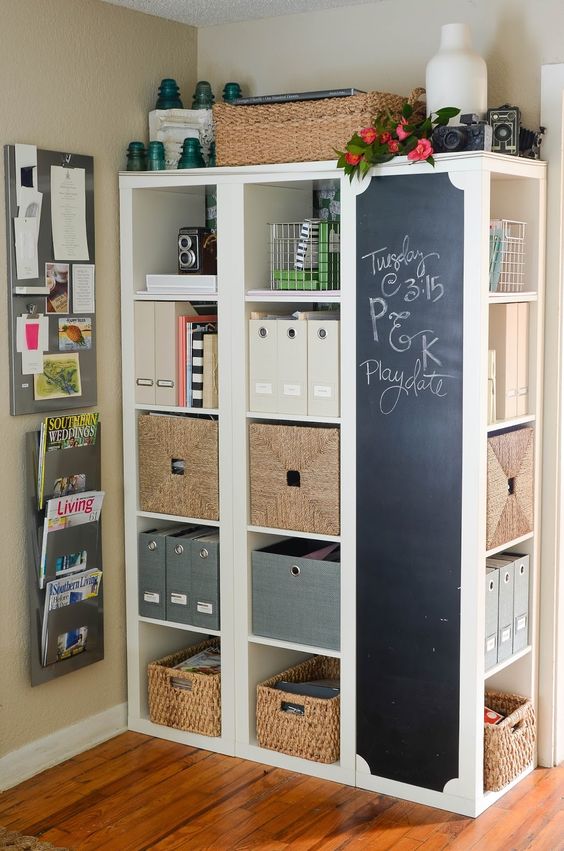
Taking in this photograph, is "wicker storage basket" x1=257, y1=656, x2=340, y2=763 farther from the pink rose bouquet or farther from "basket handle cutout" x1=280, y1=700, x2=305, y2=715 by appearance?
the pink rose bouquet

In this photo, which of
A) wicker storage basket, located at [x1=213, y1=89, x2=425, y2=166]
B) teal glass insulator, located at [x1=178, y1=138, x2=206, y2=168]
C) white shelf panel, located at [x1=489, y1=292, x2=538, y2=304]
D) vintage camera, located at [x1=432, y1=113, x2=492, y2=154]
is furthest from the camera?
teal glass insulator, located at [x1=178, y1=138, x2=206, y2=168]

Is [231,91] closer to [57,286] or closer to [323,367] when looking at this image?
[57,286]

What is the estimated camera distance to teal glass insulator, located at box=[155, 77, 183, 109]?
152 inches

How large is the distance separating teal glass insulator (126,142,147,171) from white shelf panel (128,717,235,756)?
6.51 feet

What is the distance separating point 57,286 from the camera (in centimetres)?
360

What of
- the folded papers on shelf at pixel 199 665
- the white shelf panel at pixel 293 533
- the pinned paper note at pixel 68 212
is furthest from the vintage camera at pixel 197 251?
the folded papers on shelf at pixel 199 665

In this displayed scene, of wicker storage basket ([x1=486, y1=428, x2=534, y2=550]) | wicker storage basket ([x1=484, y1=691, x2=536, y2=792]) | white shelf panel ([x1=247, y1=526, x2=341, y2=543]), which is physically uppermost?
wicker storage basket ([x1=486, y1=428, x2=534, y2=550])

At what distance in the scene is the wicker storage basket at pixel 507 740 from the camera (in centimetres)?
340

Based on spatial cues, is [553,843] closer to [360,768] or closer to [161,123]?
[360,768]

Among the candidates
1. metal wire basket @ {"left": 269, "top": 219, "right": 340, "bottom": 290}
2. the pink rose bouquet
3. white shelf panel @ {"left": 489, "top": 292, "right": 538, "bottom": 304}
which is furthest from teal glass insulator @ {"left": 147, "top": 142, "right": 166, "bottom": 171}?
white shelf panel @ {"left": 489, "top": 292, "right": 538, "bottom": 304}

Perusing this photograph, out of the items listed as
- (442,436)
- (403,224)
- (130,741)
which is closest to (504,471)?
(442,436)

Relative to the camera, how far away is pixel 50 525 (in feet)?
11.8

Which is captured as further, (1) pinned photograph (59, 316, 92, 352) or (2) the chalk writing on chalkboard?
(1) pinned photograph (59, 316, 92, 352)

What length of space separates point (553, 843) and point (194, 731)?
4.23 feet
